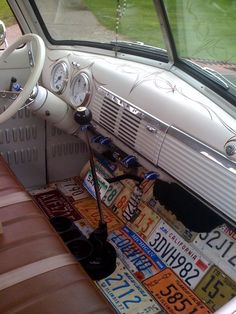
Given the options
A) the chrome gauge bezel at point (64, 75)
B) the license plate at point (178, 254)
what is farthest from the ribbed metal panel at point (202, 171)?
the chrome gauge bezel at point (64, 75)

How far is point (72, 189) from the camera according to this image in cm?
279

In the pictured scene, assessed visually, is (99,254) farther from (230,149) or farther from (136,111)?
(230,149)

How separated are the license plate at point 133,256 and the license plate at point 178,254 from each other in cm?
7

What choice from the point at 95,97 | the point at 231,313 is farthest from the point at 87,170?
the point at 231,313

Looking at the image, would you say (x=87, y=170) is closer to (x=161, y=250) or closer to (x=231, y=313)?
(x=161, y=250)

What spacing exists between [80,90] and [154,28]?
1.93 feet

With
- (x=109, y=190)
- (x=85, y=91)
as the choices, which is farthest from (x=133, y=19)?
(x=109, y=190)

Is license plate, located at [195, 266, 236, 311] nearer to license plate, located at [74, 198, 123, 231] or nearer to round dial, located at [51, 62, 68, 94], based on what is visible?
license plate, located at [74, 198, 123, 231]

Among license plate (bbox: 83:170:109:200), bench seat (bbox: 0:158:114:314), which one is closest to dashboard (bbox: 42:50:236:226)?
license plate (bbox: 83:170:109:200)

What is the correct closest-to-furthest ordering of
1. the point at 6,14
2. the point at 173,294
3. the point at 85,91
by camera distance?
1. the point at 173,294
2. the point at 85,91
3. the point at 6,14

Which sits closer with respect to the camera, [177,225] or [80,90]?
[177,225]

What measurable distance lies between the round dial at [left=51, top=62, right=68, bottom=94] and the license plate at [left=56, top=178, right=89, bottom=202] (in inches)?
29.4

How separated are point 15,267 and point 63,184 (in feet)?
4.72

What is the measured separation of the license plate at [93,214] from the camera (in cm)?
241
